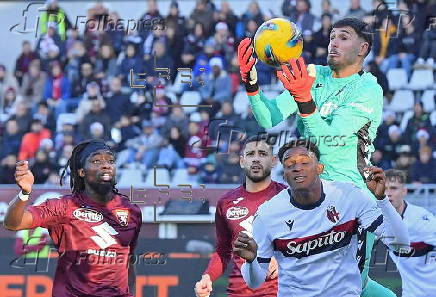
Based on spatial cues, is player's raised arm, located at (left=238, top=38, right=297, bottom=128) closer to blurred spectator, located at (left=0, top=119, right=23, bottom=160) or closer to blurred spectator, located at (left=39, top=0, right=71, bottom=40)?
blurred spectator, located at (left=0, top=119, right=23, bottom=160)

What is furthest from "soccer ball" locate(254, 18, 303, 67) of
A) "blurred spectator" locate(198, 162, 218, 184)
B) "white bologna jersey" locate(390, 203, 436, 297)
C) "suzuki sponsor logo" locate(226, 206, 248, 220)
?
"blurred spectator" locate(198, 162, 218, 184)

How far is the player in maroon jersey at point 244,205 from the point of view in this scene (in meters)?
8.08

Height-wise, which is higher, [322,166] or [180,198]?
[322,166]

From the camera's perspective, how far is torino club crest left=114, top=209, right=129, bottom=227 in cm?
752

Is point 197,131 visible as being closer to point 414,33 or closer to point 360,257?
point 414,33

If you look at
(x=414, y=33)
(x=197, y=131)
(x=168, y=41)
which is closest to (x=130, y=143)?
(x=197, y=131)

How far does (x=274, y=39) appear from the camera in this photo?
686 centimetres

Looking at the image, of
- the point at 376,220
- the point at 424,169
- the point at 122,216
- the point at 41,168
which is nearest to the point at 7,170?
the point at 41,168

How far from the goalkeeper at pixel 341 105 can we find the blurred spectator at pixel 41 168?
7.22 metres

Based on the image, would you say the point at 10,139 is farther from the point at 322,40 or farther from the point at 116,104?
the point at 322,40

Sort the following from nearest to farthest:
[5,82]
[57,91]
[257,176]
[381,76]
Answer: [257,176] → [381,76] → [57,91] → [5,82]

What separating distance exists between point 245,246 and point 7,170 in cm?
863

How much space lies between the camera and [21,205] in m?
6.91

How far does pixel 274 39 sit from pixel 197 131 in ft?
22.5
